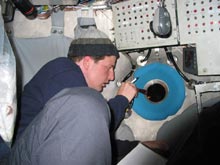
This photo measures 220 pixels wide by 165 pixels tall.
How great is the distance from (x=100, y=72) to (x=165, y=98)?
43 cm

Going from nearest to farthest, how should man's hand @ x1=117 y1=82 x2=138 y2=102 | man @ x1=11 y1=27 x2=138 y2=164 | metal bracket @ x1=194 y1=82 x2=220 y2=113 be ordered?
man @ x1=11 y1=27 x2=138 y2=164, metal bracket @ x1=194 y1=82 x2=220 y2=113, man's hand @ x1=117 y1=82 x2=138 y2=102

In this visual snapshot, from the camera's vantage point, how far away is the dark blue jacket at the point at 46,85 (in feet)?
4.85

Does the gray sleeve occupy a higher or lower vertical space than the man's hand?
higher

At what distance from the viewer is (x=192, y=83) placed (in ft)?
6.02

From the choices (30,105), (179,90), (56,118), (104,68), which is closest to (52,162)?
(56,118)

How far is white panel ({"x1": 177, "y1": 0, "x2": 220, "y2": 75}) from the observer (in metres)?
1.64

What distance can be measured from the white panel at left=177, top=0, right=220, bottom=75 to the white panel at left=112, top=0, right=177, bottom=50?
0.05 metres

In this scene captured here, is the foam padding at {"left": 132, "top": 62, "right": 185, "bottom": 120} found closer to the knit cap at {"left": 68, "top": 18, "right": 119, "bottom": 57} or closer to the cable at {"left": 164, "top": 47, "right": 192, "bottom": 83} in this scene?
the cable at {"left": 164, "top": 47, "right": 192, "bottom": 83}

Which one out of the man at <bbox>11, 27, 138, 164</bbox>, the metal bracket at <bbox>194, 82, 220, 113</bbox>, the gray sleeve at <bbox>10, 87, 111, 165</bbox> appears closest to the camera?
the gray sleeve at <bbox>10, 87, 111, 165</bbox>

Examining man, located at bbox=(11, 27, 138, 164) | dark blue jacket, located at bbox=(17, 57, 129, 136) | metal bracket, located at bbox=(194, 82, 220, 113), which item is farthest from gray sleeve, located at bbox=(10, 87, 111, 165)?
metal bracket, located at bbox=(194, 82, 220, 113)

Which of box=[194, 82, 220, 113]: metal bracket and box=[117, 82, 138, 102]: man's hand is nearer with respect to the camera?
box=[194, 82, 220, 113]: metal bracket

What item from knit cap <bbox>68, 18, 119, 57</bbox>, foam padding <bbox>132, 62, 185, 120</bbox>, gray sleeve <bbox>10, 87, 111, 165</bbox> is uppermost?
knit cap <bbox>68, 18, 119, 57</bbox>

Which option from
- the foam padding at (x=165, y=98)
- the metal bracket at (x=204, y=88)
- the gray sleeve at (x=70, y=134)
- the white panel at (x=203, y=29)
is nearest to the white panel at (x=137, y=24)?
the white panel at (x=203, y=29)

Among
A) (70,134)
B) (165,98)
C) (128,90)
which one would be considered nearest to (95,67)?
(128,90)
